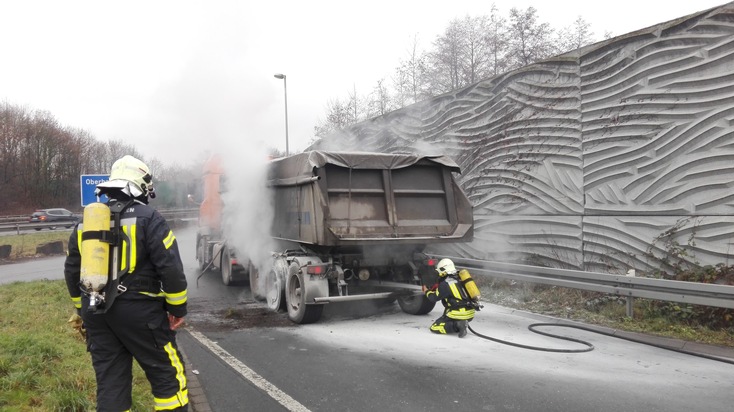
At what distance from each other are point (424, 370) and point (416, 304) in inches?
114

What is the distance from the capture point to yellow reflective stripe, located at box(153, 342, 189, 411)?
325cm

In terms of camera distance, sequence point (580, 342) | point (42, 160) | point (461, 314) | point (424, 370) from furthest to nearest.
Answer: point (42, 160) → point (461, 314) → point (580, 342) → point (424, 370)

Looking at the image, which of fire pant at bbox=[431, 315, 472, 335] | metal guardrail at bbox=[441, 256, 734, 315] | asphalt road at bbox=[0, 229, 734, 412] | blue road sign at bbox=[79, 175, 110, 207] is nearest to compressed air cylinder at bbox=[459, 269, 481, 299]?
fire pant at bbox=[431, 315, 472, 335]

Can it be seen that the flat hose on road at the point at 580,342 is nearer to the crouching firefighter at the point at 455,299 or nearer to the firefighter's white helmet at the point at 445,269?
the crouching firefighter at the point at 455,299

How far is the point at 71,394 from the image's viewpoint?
4031 millimetres

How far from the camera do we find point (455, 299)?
6816 mm

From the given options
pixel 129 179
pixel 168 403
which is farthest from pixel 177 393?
pixel 129 179

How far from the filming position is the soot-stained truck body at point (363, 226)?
7.31 metres

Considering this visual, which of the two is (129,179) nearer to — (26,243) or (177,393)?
(177,393)

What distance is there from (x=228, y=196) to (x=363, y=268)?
442 centimetres

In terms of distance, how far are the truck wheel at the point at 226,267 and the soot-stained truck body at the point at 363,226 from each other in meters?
2.82

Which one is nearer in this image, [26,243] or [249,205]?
[249,205]

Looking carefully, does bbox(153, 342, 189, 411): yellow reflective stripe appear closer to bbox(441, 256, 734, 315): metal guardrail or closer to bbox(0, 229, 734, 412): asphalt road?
bbox(0, 229, 734, 412): asphalt road

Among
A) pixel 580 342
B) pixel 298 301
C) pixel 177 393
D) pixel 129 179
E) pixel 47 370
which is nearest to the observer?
pixel 177 393
